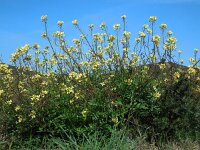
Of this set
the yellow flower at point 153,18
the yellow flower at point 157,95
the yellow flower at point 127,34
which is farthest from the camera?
the yellow flower at point 153,18

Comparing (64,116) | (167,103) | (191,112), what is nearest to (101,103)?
(64,116)

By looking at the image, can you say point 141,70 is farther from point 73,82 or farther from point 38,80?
point 38,80

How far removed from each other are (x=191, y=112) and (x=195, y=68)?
895 mm

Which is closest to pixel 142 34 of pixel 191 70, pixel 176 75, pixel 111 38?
pixel 111 38

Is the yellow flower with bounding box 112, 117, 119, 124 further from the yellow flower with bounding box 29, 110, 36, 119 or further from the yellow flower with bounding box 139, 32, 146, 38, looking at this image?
the yellow flower with bounding box 139, 32, 146, 38

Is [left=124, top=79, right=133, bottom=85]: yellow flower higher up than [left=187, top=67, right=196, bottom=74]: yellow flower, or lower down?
lower down

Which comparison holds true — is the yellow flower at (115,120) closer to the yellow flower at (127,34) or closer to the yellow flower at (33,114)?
the yellow flower at (33,114)

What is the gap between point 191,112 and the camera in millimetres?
7223

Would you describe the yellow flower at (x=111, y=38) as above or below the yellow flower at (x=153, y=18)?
below

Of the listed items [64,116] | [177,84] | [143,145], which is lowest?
[143,145]

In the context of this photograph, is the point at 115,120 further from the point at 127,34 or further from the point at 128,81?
the point at 127,34

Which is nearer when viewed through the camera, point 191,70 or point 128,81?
point 128,81

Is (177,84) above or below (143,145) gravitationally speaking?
above

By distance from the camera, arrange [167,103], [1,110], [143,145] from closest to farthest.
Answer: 1. [143,145]
2. [167,103]
3. [1,110]
